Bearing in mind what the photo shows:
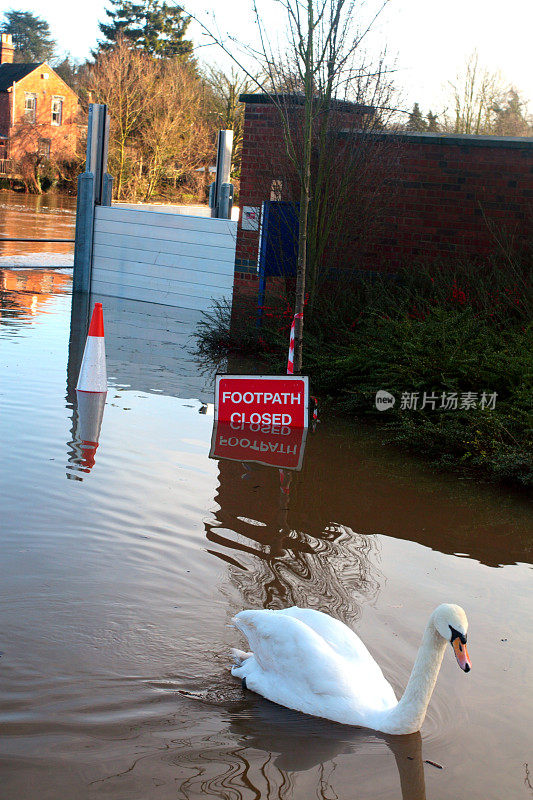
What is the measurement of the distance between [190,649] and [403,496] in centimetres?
305

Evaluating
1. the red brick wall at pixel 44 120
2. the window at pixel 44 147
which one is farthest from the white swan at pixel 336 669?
the window at pixel 44 147

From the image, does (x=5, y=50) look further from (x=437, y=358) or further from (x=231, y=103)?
(x=437, y=358)

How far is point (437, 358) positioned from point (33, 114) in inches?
2632

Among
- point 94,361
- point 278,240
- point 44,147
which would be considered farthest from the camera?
point 44,147

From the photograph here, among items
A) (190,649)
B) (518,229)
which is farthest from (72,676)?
(518,229)

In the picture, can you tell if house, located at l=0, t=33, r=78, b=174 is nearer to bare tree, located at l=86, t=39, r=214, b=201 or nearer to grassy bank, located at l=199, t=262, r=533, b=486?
bare tree, located at l=86, t=39, r=214, b=201

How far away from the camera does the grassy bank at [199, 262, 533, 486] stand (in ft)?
25.0

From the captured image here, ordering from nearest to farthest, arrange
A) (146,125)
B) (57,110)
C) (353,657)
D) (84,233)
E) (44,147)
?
(353,657)
(84,233)
(146,125)
(44,147)
(57,110)

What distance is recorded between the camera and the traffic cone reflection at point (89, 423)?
723cm

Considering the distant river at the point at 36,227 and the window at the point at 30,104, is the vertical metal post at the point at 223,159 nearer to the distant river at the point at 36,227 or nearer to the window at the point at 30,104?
the distant river at the point at 36,227

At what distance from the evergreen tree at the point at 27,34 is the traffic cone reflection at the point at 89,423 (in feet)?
329

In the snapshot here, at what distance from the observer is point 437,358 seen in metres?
8.70

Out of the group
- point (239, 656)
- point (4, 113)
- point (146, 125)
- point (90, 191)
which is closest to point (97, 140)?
point (90, 191)

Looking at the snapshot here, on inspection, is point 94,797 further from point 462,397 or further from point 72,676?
point 462,397
